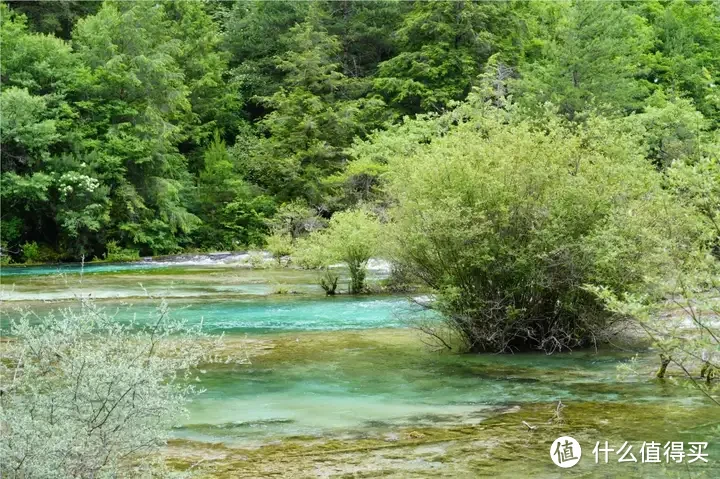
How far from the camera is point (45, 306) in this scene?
63.2 feet

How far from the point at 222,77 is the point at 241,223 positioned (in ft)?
44.2

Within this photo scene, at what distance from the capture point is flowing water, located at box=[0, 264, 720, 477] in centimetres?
741

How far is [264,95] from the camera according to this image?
50906 millimetres

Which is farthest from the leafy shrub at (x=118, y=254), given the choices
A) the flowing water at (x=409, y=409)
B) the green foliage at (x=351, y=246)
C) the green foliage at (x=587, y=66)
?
the flowing water at (x=409, y=409)

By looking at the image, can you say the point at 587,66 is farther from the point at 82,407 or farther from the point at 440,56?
the point at 82,407

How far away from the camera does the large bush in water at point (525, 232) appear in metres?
12.6

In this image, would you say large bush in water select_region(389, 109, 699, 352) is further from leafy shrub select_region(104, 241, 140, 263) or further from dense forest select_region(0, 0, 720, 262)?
leafy shrub select_region(104, 241, 140, 263)

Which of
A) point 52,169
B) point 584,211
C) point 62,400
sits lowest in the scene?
point 62,400

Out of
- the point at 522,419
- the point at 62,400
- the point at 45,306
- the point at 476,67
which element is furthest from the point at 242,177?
the point at 62,400

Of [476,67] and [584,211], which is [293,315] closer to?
[584,211]

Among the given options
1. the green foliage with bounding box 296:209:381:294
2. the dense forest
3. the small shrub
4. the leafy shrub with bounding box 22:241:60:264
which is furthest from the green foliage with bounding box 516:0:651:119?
the leafy shrub with bounding box 22:241:60:264

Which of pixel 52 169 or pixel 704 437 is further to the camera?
pixel 52 169

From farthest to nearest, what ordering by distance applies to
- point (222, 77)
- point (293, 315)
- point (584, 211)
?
point (222, 77)
point (293, 315)
point (584, 211)

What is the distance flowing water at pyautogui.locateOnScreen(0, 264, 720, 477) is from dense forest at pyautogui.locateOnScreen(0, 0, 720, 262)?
19.1 metres
